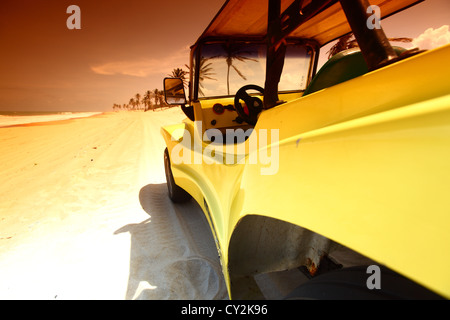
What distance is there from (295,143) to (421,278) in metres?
0.49

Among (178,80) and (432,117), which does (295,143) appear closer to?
(432,117)

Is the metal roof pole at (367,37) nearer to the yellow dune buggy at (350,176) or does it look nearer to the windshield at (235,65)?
the yellow dune buggy at (350,176)

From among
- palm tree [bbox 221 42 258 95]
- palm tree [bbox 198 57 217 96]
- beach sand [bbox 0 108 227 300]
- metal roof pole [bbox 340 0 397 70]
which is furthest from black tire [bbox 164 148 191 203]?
metal roof pole [bbox 340 0 397 70]

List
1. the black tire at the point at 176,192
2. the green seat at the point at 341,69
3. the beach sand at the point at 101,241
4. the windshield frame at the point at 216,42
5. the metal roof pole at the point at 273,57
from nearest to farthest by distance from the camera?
the green seat at the point at 341,69 < the metal roof pole at the point at 273,57 < the beach sand at the point at 101,241 < the windshield frame at the point at 216,42 < the black tire at the point at 176,192

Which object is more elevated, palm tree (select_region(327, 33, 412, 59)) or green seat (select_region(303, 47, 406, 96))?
palm tree (select_region(327, 33, 412, 59))

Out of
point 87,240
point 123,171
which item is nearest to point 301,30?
point 87,240

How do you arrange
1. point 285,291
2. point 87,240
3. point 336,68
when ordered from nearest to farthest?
point 336,68, point 285,291, point 87,240

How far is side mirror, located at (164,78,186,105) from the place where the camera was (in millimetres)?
2592

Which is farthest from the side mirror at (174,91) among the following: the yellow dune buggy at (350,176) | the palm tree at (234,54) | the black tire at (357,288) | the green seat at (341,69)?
the black tire at (357,288)

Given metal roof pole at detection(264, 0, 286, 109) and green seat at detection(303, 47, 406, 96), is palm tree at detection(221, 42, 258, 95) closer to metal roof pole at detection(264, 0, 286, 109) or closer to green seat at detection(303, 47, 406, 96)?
metal roof pole at detection(264, 0, 286, 109)

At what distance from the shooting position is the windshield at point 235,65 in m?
2.60

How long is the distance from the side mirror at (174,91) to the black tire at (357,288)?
2.37 m

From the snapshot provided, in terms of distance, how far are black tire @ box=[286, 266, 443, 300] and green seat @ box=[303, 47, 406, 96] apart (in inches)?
31.9

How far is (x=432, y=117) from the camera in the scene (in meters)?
→ 0.47
